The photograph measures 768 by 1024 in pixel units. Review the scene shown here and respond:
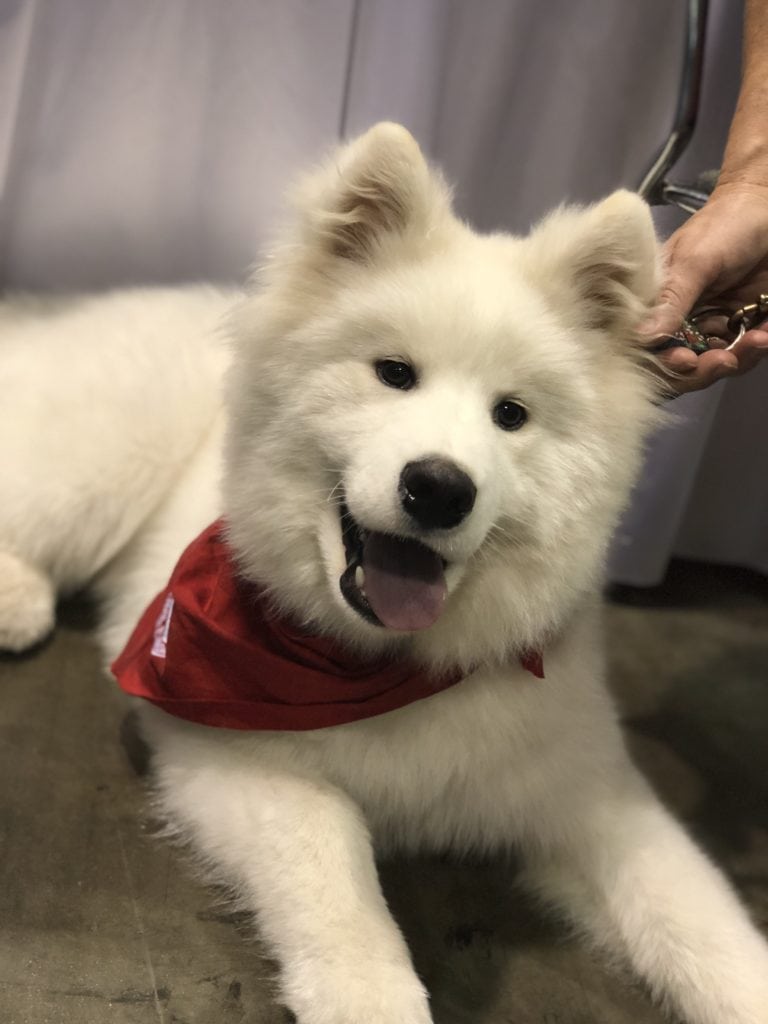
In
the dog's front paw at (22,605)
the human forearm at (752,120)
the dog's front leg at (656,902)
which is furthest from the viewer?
the dog's front paw at (22,605)

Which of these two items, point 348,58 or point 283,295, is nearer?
point 283,295

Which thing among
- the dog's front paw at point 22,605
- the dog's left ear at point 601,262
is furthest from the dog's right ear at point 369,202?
the dog's front paw at point 22,605

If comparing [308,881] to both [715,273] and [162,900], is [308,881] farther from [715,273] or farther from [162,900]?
[715,273]

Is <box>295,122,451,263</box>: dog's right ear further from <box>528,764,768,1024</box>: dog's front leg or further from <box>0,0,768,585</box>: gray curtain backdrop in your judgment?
<box>528,764,768,1024</box>: dog's front leg

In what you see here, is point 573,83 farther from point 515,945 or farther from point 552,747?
point 515,945

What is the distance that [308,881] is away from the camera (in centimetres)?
155

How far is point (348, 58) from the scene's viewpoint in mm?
2684

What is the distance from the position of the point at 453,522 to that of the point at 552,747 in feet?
2.11

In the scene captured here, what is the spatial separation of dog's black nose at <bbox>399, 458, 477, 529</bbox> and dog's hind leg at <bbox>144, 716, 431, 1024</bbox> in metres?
0.66

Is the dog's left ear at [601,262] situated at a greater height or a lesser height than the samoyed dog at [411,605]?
greater

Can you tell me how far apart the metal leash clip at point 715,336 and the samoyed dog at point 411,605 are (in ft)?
0.32

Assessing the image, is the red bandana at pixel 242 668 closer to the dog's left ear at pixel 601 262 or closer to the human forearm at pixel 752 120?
the dog's left ear at pixel 601 262

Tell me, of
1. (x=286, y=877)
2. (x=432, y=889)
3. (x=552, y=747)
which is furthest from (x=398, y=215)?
(x=432, y=889)

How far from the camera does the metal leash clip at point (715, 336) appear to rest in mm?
1713
